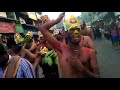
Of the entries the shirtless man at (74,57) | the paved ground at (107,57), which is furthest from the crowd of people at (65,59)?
the paved ground at (107,57)

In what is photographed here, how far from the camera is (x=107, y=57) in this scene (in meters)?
6.53

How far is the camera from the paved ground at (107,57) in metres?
5.08

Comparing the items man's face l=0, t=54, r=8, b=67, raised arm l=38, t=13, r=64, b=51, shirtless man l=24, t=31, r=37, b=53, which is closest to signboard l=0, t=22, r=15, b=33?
shirtless man l=24, t=31, r=37, b=53

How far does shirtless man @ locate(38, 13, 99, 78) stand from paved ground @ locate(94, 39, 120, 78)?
1.24 meters

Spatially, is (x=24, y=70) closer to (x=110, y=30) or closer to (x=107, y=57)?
(x=110, y=30)

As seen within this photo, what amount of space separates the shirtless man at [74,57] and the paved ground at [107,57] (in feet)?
4.07

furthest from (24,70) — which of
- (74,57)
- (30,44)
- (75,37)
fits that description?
(30,44)

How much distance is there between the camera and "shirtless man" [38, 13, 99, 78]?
3.53m

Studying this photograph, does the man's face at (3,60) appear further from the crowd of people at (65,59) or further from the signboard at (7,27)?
the signboard at (7,27)

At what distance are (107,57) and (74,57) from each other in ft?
10.00

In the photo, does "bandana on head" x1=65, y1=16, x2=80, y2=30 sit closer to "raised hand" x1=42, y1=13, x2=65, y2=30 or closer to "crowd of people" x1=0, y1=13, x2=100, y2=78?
"crowd of people" x1=0, y1=13, x2=100, y2=78
